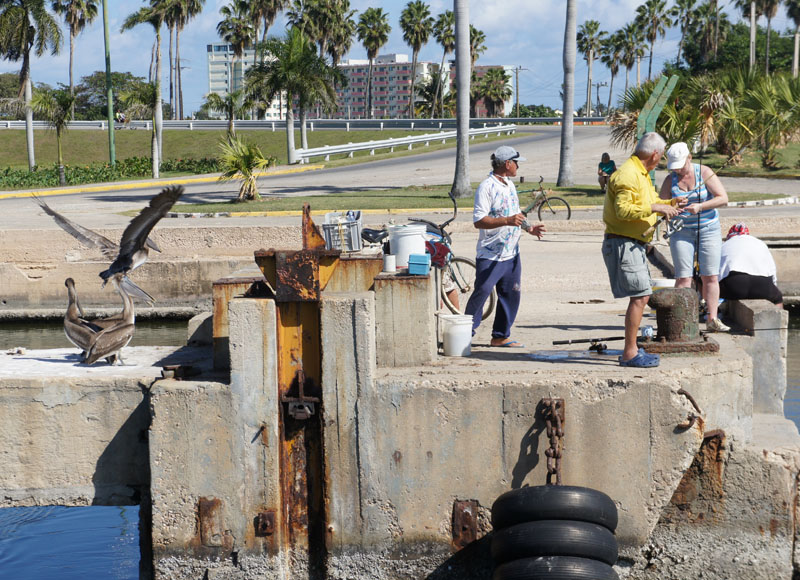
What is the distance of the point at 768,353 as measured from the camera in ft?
26.1

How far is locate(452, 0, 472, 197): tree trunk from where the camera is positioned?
78.0 feet

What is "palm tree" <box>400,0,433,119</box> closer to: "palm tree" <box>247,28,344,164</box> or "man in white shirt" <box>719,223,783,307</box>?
"palm tree" <box>247,28,344,164</box>

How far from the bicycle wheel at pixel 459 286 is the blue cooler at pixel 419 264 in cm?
176

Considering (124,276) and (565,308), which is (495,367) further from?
(565,308)

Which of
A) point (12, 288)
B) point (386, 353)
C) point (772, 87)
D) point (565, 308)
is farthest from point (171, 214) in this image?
point (386, 353)

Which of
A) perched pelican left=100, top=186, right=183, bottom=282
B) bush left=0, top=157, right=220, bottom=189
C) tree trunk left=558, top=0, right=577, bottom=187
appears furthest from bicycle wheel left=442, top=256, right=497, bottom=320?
bush left=0, top=157, right=220, bottom=189

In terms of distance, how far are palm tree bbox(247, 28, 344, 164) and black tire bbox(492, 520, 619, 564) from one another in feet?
98.8

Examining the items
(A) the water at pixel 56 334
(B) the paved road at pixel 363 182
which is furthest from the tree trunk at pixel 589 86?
(A) the water at pixel 56 334

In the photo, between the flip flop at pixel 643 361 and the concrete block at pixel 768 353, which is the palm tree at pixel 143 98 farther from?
the flip flop at pixel 643 361

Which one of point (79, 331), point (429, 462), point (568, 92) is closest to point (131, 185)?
point (568, 92)

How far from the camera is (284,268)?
6582mm

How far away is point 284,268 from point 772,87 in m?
21.3

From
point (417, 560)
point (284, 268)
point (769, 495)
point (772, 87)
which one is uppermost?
point (772, 87)

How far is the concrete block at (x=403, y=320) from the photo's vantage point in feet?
23.0
